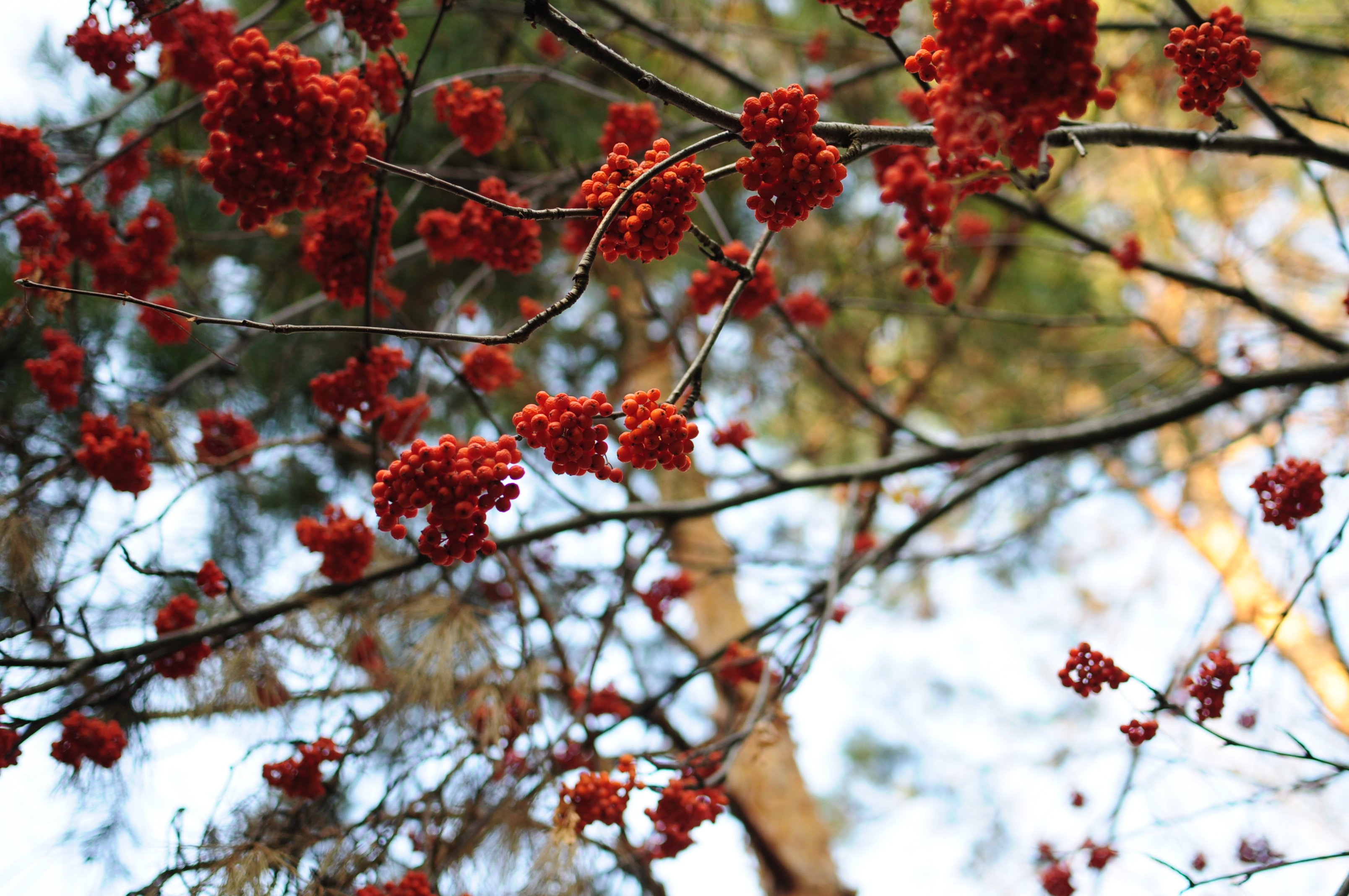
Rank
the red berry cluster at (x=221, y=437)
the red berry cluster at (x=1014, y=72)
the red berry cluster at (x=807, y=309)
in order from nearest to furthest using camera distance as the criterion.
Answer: the red berry cluster at (x=1014, y=72), the red berry cluster at (x=221, y=437), the red berry cluster at (x=807, y=309)

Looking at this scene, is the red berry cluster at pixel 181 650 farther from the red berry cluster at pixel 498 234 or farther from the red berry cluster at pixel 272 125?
the red berry cluster at pixel 272 125

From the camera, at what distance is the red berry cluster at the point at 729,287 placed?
7.05 ft

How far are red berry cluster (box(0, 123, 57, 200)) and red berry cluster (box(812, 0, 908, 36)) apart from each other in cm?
194

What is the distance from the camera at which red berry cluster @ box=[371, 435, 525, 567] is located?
3.89ft

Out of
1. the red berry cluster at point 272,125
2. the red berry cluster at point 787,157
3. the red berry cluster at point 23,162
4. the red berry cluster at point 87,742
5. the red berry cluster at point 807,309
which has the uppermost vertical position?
the red berry cluster at point 807,309

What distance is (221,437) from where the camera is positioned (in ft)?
8.63

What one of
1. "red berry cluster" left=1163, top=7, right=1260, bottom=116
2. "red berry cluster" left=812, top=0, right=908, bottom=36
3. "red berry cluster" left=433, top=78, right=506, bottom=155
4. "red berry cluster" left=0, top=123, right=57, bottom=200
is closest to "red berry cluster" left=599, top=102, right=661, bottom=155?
"red berry cluster" left=433, top=78, right=506, bottom=155

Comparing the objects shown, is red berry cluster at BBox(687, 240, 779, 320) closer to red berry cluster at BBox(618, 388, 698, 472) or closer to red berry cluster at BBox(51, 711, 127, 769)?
red berry cluster at BBox(618, 388, 698, 472)

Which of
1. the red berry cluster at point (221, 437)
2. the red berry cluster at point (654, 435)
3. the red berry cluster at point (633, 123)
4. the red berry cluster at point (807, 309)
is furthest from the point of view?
the red berry cluster at point (807, 309)

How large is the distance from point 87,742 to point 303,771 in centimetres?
55

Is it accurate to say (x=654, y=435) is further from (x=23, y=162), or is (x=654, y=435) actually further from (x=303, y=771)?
(x=23, y=162)

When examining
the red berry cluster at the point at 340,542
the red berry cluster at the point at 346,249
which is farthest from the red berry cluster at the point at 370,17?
the red berry cluster at the point at 340,542

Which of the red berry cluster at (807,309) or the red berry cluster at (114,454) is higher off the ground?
the red berry cluster at (807,309)

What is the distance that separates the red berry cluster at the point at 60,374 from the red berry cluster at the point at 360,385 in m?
0.84
